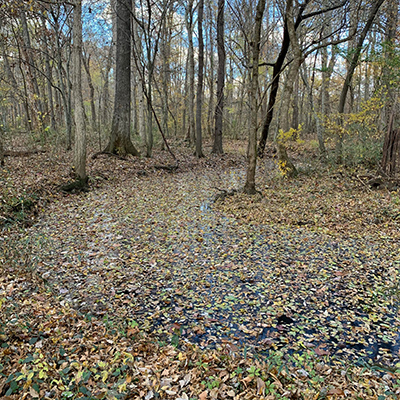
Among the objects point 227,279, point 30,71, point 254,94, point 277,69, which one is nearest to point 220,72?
point 277,69

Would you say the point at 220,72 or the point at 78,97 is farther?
the point at 220,72

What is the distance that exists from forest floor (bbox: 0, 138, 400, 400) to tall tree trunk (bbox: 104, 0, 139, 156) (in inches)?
183

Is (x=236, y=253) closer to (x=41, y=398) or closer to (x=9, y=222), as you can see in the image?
(x=41, y=398)

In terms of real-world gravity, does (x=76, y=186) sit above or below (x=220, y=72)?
below

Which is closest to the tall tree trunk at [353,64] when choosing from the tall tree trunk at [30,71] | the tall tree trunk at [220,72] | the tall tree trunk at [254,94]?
the tall tree trunk at [254,94]

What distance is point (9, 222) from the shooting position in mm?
6402

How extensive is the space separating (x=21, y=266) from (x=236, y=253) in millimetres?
3706

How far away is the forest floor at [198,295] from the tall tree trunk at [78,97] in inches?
40.8

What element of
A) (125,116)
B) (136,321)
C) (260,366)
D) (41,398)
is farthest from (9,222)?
(125,116)

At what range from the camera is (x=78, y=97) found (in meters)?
8.63

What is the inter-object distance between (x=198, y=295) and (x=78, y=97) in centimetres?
708

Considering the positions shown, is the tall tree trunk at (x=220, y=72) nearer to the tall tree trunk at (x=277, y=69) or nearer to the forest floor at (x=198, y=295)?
the tall tree trunk at (x=277, y=69)

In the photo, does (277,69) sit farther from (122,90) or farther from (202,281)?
(202,281)

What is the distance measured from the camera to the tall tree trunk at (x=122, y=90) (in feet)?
42.3
